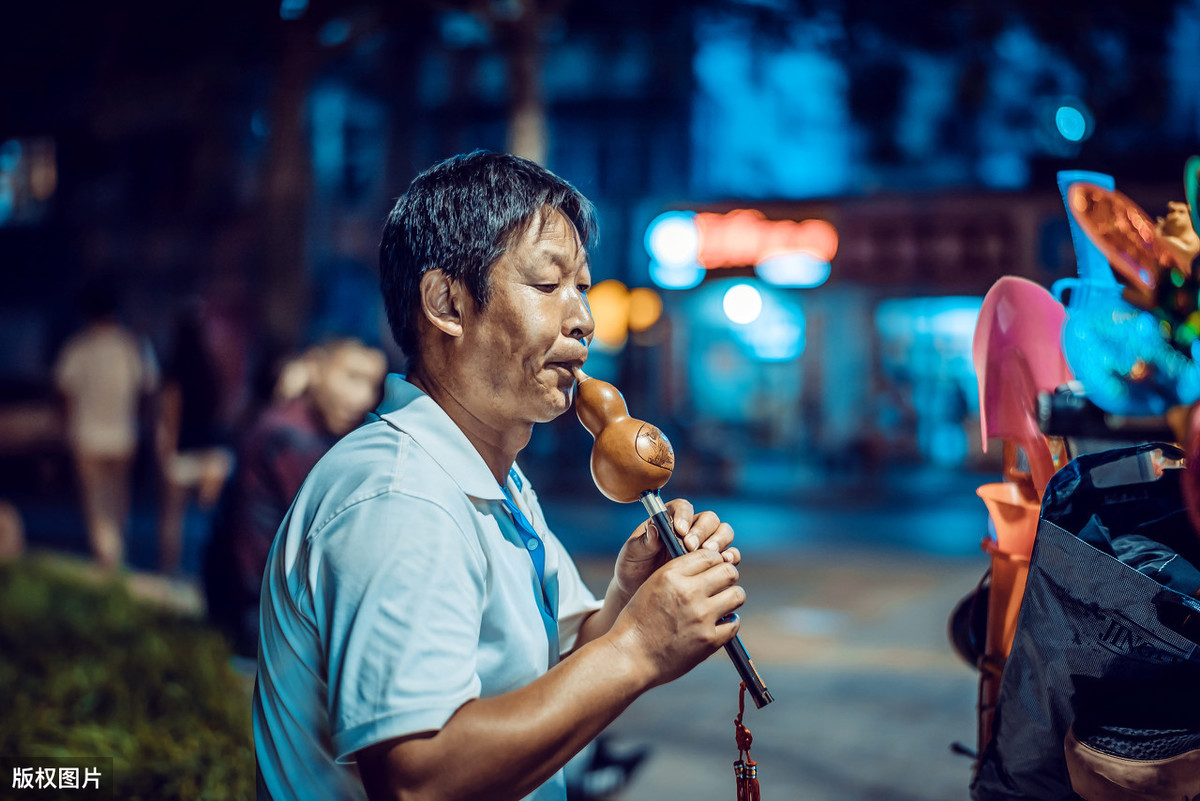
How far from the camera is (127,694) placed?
164 inches

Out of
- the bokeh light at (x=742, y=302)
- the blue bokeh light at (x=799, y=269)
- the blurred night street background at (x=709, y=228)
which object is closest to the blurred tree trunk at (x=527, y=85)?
the blurred night street background at (x=709, y=228)

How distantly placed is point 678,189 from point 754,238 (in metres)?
3.01

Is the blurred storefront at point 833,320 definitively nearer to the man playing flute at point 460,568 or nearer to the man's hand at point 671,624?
the man playing flute at point 460,568

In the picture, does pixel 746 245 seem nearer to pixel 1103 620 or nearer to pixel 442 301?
pixel 442 301

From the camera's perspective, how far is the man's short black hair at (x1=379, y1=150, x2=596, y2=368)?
4.88 ft

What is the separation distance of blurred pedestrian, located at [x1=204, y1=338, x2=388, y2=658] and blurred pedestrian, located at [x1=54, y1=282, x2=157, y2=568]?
13.9 feet

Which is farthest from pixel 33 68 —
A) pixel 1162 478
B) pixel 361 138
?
pixel 1162 478

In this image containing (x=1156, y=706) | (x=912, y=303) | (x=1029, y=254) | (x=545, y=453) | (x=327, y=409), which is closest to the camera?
(x=1156, y=706)

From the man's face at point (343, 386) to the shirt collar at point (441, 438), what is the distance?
99.9 inches

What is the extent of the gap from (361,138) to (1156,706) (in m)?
21.2

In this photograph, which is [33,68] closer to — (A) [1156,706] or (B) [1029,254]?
(A) [1156,706]

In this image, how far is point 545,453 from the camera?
17.1 m

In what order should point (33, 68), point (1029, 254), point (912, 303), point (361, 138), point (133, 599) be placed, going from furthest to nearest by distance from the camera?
point (361, 138), point (912, 303), point (1029, 254), point (33, 68), point (133, 599)

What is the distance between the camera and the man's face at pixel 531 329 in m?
1.50
